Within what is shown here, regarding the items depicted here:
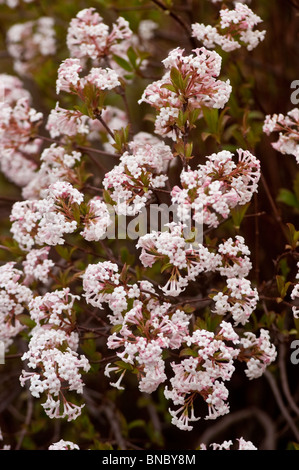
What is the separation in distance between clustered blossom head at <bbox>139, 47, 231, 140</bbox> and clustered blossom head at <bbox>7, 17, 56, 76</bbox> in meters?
2.02

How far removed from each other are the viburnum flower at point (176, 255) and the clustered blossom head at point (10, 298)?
612 mm

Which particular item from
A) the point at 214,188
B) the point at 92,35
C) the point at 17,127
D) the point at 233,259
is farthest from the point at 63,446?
the point at 92,35

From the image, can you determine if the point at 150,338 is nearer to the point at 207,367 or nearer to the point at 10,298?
the point at 207,367

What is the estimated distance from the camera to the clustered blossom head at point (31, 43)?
153 inches

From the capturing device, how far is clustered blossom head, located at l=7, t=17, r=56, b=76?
153 inches

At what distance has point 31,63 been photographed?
3.97 m

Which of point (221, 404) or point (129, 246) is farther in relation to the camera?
point (129, 246)

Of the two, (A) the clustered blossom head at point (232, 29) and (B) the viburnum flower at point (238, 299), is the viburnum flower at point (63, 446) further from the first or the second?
(A) the clustered blossom head at point (232, 29)

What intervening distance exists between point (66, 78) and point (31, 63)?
193 cm

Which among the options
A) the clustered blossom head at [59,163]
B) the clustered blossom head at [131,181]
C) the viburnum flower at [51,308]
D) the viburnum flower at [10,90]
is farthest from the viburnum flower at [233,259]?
the viburnum flower at [10,90]

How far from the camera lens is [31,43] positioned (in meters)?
3.93

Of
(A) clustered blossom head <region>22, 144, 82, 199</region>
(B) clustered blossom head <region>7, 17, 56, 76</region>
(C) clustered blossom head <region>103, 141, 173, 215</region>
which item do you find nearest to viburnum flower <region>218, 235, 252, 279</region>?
(C) clustered blossom head <region>103, 141, 173, 215</region>
